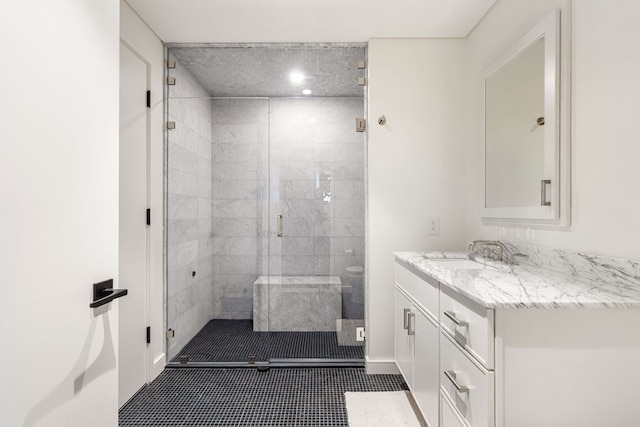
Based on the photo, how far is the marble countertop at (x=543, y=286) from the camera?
1.00 meters

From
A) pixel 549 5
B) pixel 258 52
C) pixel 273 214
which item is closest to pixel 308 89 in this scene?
pixel 258 52

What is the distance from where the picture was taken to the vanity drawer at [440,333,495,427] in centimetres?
102

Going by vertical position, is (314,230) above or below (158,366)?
above

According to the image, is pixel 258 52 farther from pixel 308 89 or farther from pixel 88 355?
pixel 88 355

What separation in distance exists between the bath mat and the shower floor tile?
446 millimetres

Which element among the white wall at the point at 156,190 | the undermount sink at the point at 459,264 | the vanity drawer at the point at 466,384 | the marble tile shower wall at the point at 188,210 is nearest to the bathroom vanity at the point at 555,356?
the vanity drawer at the point at 466,384

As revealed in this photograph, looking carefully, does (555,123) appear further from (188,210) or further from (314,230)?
(188,210)

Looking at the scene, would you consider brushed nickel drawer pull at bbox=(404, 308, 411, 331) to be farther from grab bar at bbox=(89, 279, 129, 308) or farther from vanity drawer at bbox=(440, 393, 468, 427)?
grab bar at bbox=(89, 279, 129, 308)

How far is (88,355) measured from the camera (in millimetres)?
930

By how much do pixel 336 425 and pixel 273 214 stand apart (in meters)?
1.55

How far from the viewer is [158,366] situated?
231 centimetres

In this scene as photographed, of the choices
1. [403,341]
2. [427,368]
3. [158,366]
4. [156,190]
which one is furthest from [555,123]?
[158,366]

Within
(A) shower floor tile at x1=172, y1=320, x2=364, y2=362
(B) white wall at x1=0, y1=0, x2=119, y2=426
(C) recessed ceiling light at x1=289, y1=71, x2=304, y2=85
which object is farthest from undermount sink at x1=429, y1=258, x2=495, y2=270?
(C) recessed ceiling light at x1=289, y1=71, x2=304, y2=85

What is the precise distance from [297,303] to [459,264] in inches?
55.4
